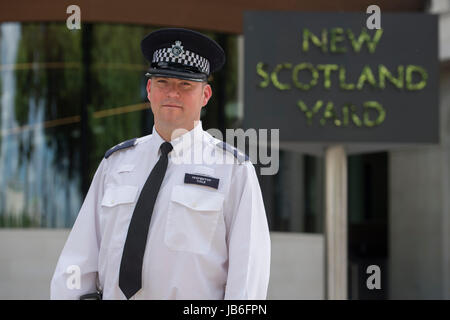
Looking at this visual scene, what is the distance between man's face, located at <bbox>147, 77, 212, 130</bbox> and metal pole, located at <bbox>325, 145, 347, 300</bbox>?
5.28m

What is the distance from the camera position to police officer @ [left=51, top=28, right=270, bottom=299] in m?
2.38

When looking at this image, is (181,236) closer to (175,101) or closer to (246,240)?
(246,240)

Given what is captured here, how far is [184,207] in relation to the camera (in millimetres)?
2447

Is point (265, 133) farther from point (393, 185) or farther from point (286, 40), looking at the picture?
point (393, 185)

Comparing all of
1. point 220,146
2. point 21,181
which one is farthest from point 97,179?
point 21,181

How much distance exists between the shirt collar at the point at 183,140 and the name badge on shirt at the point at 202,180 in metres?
0.13

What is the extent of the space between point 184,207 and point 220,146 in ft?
1.12

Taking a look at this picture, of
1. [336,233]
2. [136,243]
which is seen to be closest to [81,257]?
[136,243]

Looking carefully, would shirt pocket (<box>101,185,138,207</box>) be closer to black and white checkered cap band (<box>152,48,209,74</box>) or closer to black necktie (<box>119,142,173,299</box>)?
black necktie (<box>119,142,173,299</box>)

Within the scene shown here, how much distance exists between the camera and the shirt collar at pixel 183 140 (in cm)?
259

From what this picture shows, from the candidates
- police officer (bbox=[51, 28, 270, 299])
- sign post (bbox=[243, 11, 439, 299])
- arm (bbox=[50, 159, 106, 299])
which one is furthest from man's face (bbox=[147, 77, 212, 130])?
sign post (bbox=[243, 11, 439, 299])

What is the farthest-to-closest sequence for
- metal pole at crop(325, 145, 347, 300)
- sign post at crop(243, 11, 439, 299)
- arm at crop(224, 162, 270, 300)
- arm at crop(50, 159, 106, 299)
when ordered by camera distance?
1. metal pole at crop(325, 145, 347, 300)
2. sign post at crop(243, 11, 439, 299)
3. arm at crop(50, 159, 106, 299)
4. arm at crop(224, 162, 270, 300)

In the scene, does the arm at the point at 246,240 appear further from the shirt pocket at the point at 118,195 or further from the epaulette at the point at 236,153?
the shirt pocket at the point at 118,195

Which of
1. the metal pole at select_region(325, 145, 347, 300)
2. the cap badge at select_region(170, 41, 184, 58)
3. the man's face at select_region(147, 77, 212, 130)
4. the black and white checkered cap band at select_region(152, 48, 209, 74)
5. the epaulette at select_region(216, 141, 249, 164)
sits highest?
the cap badge at select_region(170, 41, 184, 58)
